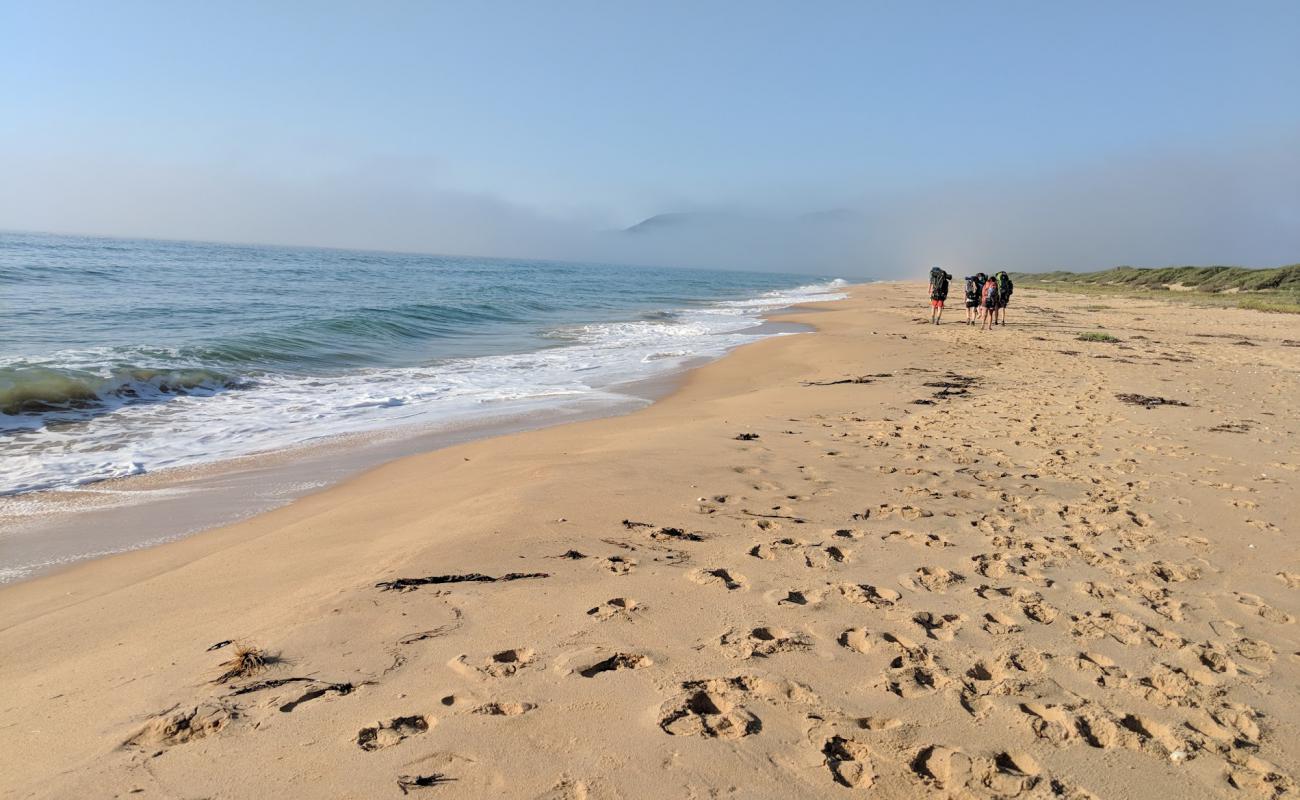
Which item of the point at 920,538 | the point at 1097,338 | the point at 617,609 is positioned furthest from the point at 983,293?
the point at 617,609

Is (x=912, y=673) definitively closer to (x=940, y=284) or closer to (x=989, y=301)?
(x=989, y=301)

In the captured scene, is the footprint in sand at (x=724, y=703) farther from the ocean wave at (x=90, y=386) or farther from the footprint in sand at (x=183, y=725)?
the ocean wave at (x=90, y=386)

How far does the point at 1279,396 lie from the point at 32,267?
43.9 meters

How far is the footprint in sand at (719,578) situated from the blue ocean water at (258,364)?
566 cm

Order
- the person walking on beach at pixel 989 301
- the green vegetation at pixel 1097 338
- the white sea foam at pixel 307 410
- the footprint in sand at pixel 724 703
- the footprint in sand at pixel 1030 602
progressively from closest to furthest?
the footprint in sand at pixel 724 703
the footprint in sand at pixel 1030 602
the white sea foam at pixel 307 410
the green vegetation at pixel 1097 338
the person walking on beach at pixel 989 301

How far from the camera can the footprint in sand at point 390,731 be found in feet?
7.13

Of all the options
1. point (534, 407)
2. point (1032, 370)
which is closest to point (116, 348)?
point (534, 407)

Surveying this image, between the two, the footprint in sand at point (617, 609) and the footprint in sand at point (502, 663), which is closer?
the footprint in sand at point (502, 663)

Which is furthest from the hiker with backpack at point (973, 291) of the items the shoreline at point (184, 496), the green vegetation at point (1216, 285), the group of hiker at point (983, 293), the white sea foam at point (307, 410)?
the shoreline at point (184, 496)

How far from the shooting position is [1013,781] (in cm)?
213

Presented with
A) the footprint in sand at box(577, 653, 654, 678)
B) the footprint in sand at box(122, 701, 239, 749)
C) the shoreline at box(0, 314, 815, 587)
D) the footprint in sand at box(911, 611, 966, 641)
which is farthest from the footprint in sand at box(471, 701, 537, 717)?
the shoreline at box(0, 314, 815, 587)

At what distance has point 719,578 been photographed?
11.5 ft

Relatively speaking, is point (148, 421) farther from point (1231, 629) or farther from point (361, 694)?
point (1231, 629)

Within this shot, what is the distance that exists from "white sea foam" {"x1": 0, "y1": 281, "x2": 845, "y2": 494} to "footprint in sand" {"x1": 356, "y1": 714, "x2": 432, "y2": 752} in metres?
5.44
